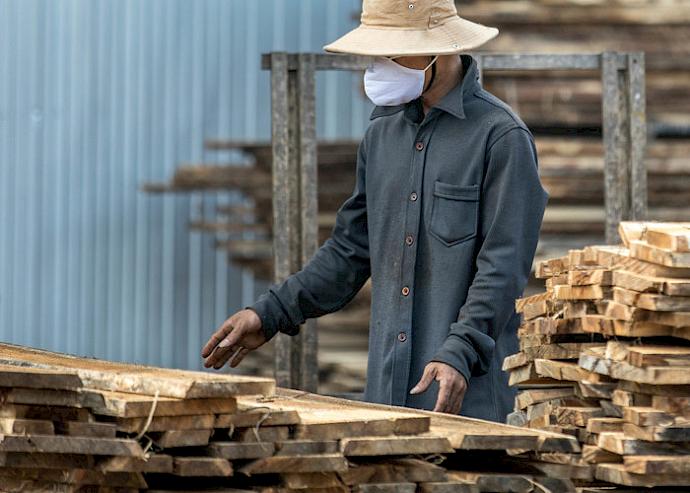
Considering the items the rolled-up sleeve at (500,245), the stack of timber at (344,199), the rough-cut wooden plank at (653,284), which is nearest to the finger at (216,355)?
the rolled-up sleeve at (500,245)

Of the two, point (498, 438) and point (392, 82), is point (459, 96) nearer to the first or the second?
point (392, 82)

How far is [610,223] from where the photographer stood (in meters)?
6.97

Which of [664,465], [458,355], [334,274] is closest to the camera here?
[664,465]

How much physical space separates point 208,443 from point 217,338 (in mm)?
1758

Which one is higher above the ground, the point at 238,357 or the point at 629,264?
the point at 629,264

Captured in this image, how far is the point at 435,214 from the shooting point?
16.8 ft

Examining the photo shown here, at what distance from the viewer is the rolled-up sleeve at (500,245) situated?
4852 millimetres

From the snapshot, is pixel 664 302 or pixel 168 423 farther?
pixel 664 302

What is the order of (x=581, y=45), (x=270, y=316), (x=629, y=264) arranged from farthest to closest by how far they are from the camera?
(x=581, y=45) < (x=270, y=316) < (x=629, y=264)

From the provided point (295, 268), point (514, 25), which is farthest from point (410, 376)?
point (514, 25)

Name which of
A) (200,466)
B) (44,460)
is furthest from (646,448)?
(44,460)

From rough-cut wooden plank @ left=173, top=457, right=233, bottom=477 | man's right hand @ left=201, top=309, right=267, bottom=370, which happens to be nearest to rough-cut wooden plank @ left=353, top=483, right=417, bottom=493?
rough-cut wooden plank @ left=173, top=457, right=233, bottom=477

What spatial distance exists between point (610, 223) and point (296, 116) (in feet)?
4.85

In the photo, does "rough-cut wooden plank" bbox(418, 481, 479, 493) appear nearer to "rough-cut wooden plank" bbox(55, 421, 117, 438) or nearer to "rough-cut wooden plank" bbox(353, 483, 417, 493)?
"rough-cut wooden plank" bbox(353, 483, 417, 493)
